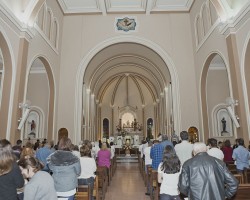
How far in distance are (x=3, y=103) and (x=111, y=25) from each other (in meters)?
7.50

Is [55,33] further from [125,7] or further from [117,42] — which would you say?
[125,7]

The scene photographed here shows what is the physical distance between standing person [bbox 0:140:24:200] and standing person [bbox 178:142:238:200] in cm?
175

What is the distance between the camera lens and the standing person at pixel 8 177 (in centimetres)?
238

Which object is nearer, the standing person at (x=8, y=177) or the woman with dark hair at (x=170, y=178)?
the standing person at (x=8, y=177)

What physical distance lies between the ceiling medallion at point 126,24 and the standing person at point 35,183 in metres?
11.2

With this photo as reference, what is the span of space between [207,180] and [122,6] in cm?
1155

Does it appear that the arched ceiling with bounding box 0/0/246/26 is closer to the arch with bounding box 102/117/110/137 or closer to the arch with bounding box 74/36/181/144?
the arch with bounding box 74/36/181/144

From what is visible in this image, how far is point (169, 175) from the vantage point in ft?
11.2

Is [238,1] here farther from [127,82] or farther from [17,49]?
[127,82]

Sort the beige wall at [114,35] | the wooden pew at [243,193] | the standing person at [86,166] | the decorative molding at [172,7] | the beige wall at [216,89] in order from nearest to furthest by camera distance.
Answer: the wooden pew at [243,193]
the standing person at [86,166]
the beige wall at [114,35]
the beige wall at [216,89]
the decorative molding at [172,7]

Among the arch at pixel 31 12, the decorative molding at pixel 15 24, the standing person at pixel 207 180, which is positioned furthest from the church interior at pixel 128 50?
the standing person at pixel 207 180

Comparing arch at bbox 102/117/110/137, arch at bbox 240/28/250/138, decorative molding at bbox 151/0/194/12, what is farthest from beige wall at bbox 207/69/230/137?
arch at bbox 102/117/110/137

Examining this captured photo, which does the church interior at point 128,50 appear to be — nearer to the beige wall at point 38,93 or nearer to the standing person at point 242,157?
the beige wall at point 38,93

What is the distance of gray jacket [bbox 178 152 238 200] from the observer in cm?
245
